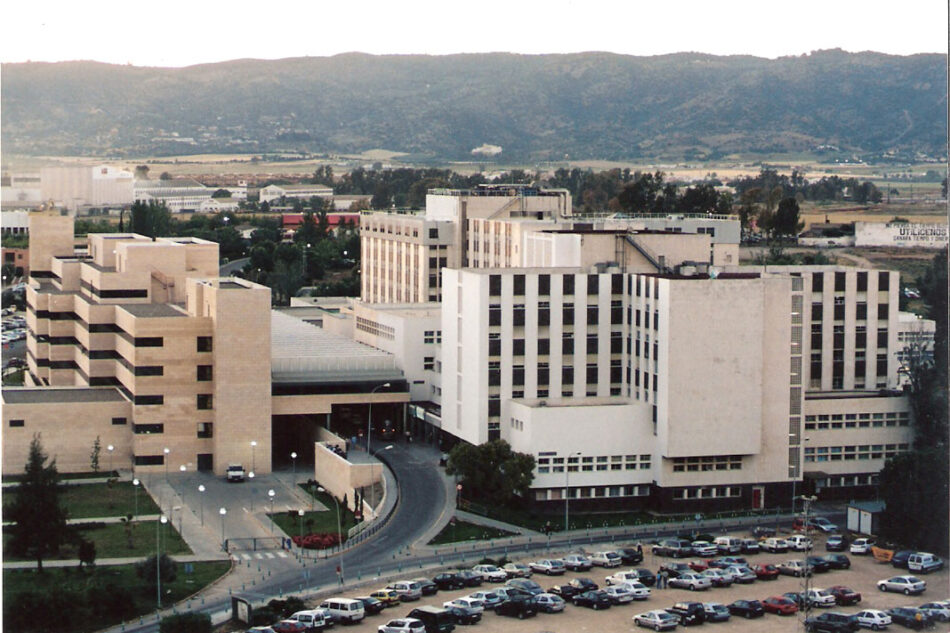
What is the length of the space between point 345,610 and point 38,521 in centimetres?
374

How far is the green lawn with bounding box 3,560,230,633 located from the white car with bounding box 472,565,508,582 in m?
2.54

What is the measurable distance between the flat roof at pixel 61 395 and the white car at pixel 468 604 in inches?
333

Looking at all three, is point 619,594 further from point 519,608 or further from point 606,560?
point 606,560

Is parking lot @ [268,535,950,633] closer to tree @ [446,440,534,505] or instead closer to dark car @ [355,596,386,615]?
dark car @ [355,596,386,615]

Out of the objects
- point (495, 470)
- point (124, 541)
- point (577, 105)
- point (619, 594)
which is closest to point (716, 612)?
point (619, 594)

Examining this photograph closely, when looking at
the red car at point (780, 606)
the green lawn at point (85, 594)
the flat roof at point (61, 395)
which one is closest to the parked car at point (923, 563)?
the red car at point (780, 606)

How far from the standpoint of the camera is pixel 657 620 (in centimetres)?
1361

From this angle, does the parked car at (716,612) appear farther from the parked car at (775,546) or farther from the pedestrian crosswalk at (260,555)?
the pedestrian crosswalk at (260,555)

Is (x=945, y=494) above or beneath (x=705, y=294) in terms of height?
beneath

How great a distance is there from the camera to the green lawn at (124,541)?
15.9 meters

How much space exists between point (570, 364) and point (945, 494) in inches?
190

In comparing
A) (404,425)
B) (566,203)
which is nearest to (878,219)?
(566,203)

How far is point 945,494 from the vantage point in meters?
16.6

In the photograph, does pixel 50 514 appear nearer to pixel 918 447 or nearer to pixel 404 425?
pixel 404 425
